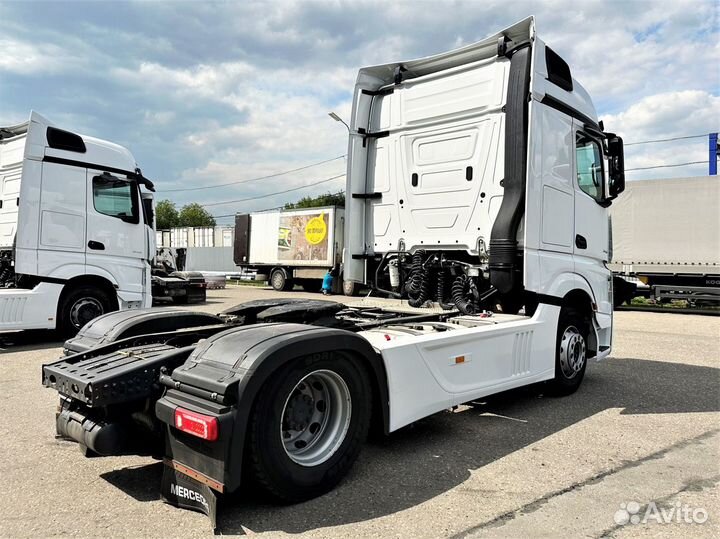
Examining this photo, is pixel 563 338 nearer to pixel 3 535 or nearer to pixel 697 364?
pixel 697 364

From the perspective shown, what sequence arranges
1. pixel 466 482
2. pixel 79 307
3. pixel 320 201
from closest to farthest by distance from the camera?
pixel 466 482
pixel 79 307
pixel 320 201

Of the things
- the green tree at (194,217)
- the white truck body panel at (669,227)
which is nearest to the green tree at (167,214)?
the green tree at (194,217)

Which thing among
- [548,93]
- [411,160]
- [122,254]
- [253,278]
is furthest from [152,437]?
[253,278]

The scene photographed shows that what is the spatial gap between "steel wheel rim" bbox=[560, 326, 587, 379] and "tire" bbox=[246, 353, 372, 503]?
3.00 metres

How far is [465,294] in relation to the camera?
567 cm

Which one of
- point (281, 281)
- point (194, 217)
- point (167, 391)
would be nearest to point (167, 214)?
point (194, 217)

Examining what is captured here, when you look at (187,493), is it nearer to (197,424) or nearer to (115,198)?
(197,424)

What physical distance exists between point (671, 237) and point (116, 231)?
1481cm

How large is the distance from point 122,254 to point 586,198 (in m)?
7.33

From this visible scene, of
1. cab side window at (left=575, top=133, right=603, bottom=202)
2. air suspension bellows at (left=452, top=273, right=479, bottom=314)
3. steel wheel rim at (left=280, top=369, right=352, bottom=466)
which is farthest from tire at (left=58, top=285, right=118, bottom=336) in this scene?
cab side window at (left=575, top=133, right=603, bottom=202)

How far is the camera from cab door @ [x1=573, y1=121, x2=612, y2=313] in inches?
230

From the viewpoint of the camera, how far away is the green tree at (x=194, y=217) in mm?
82881

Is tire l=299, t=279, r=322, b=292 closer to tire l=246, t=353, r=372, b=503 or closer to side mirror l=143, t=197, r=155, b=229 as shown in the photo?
side mirror l=143, t=197, r=155, b=229

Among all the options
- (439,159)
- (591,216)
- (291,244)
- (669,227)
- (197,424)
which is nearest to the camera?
(197,424)
